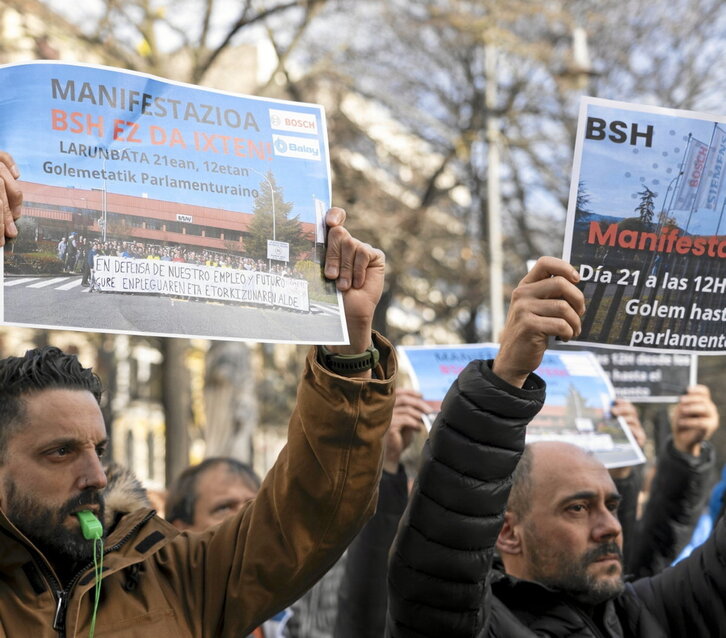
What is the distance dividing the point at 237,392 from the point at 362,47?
5.07 metres

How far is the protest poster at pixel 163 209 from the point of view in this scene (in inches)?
98.7

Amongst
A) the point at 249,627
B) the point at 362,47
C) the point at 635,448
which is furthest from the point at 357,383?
the point at 362,47

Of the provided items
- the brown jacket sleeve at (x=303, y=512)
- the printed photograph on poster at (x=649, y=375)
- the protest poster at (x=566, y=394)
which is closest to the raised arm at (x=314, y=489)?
the brown jacket sleeve at (x=303, y=512)

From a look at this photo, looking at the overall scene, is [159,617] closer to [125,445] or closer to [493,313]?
[493,313]

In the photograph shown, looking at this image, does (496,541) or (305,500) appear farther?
(496,541)

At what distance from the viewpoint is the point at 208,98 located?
2746 mm

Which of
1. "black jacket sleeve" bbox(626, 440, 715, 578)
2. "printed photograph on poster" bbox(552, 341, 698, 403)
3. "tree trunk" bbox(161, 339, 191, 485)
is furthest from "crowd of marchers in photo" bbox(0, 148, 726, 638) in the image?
"tree trunk" bbox(161, 339, 191, 485)

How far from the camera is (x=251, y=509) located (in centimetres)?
288

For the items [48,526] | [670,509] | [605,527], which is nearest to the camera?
→ [48,526]

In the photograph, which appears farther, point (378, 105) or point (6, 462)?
point (378, 105)

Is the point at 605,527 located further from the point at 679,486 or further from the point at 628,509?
the point at 679,486

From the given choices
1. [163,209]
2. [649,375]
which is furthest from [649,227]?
[649,375]

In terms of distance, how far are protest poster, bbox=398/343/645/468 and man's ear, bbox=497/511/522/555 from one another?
2.18ft

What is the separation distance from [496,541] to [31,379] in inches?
46.3
